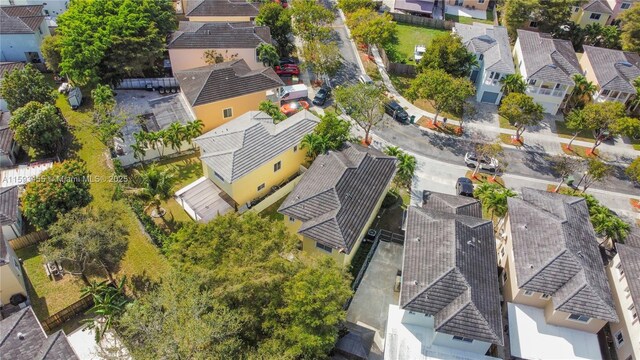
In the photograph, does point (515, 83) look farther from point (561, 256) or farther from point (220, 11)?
point (220, 11)

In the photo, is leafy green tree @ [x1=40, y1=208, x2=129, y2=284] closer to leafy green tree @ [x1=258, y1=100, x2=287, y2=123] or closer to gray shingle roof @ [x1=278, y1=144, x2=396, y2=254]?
gray shingle roof @ [x1=278, y1=144, x2=396, y2=254]

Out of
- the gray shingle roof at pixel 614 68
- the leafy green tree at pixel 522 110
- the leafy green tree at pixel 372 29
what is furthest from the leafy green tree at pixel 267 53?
the gray shingle roof at pixel 614 68

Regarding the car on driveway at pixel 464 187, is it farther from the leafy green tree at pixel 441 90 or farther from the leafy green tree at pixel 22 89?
the leafy green tree at pixel 22 89

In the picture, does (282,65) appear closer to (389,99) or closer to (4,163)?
(389,99)

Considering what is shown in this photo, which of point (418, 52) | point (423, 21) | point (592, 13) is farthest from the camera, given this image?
point (423, 21)

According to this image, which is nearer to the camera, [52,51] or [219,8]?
[52,51]

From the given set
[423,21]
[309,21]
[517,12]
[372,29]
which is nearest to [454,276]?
[372,29]

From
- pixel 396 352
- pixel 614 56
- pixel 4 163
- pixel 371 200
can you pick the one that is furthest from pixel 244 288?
pixel 614 56
